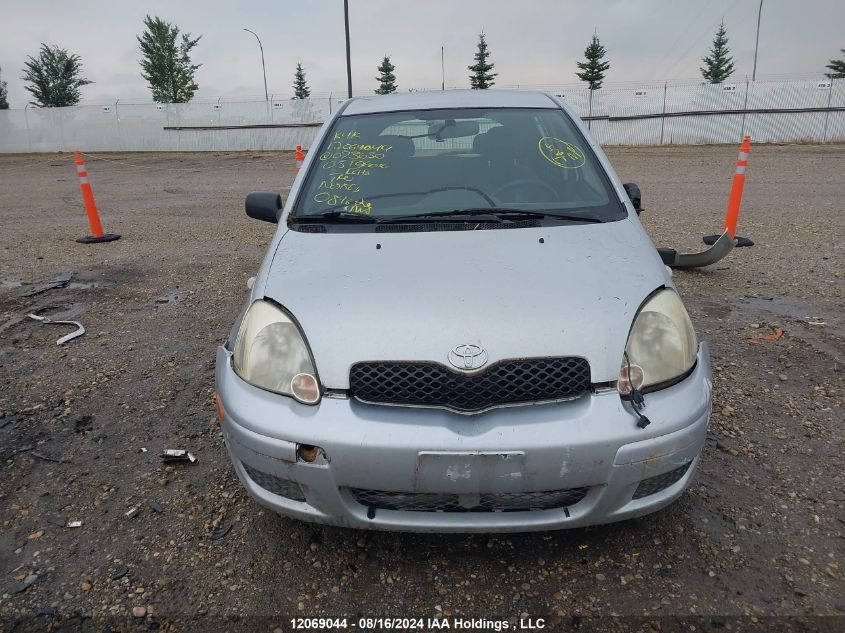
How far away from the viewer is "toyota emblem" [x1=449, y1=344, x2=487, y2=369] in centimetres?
189

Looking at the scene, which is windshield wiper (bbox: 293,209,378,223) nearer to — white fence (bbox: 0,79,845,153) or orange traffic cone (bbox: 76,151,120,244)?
orange traffic cone (bbox: 76,151,120,244)

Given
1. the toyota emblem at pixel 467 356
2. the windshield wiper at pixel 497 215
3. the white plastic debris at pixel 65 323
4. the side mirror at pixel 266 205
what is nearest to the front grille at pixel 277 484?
the toyota emblem at pixel 467 356

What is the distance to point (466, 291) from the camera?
2125 mm

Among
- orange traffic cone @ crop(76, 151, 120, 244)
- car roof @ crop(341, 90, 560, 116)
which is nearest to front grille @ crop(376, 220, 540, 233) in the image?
car roof @ crop(341, 90, 560, 116)

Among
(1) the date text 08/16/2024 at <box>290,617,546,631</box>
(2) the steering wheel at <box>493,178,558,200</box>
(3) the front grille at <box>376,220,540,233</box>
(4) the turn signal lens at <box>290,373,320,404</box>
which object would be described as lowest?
(1) the date text 08/16/2024 at <box>290,617,546,631</box>

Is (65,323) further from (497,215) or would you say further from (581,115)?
(581,115)

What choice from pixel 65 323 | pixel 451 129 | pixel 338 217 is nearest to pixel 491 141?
pixel 451 129

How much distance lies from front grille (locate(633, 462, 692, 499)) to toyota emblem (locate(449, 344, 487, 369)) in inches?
25.8

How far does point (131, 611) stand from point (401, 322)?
4.37ft

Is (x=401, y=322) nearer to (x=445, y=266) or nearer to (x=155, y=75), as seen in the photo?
(x=445, y=266)

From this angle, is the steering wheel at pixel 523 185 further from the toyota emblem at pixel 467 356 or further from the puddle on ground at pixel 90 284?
the puddle on ground at pixel 90 284

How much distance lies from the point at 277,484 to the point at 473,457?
2.28ft

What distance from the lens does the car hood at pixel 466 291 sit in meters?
1.95

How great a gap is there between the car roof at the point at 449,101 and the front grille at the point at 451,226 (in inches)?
41.3
